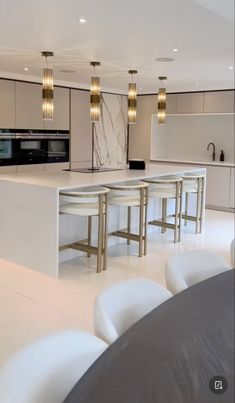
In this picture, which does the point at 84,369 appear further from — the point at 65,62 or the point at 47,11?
the point at 65,62

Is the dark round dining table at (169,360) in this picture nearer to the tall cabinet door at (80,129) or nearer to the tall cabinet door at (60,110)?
the tall cabinet door at (60,110)

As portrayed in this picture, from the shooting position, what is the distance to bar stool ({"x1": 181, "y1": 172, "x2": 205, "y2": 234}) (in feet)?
19.5

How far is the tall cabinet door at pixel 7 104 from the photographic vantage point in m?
6.35

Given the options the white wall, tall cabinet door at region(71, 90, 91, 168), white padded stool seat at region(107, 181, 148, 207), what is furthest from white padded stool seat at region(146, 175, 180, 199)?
the white wall

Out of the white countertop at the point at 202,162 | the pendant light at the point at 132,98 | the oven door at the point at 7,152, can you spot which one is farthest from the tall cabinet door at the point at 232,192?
the oven door at the point at 7,152

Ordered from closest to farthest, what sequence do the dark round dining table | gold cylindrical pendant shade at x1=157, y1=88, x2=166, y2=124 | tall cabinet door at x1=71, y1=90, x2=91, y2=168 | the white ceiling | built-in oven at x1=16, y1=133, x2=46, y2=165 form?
the dark round dining table, the white ceiling, gold cylindrical pendant shade at x1=157, y1=88, x2=166, y2=124, built-in oven at x1=16, y1=133, x2=46, y2=165, tall cabinet door at x1=71, y1=90, x2=91, y2=168

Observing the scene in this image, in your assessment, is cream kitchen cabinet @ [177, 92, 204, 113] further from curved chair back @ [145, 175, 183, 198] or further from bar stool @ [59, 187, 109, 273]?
bar stool @ [59, 187, 109, 273]

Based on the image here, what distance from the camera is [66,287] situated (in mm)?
3949

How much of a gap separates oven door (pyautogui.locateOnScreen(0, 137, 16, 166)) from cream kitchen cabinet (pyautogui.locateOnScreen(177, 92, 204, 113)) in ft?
11.5

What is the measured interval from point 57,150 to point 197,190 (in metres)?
2.67

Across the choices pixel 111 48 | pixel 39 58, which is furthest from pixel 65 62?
pixel 111 48

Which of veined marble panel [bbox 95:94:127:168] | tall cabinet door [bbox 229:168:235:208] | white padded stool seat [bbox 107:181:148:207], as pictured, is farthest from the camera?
veined marble panel [bbox 95:94:127:168]

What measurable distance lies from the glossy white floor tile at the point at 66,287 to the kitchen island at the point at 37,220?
154 millimetres

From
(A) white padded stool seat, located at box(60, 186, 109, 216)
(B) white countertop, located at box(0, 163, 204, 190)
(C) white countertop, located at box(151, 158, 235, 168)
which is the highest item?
(C) white countertop, located at box(151, 158, 235, 168)
